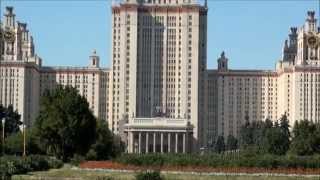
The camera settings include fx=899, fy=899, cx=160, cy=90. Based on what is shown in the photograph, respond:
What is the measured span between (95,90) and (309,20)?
149 feet

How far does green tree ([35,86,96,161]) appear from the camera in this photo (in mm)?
76438

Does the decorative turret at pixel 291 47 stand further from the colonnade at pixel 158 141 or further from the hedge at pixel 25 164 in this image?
the hedge at pixel 25 164

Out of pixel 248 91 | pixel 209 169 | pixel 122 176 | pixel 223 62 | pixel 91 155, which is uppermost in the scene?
pixel 223 62

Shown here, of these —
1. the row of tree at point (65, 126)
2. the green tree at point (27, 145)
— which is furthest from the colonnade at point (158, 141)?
the row of tree at point (65, 126)

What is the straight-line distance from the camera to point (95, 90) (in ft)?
591

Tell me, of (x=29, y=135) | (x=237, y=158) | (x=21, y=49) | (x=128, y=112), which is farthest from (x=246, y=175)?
(x=21, y=49)

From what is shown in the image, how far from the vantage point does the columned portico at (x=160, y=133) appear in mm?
164375

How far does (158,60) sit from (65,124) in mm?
101927

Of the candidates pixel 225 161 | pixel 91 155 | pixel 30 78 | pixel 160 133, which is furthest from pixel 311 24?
pixel 225 161

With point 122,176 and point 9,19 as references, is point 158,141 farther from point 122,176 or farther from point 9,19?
point 122,176

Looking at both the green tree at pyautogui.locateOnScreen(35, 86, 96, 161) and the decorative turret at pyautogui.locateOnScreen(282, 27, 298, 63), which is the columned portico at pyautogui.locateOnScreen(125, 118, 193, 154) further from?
the green tree at pyautogui.locateOnScreen(35, 86, 96, 161)

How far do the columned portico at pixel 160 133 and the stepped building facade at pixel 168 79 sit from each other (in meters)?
0.39

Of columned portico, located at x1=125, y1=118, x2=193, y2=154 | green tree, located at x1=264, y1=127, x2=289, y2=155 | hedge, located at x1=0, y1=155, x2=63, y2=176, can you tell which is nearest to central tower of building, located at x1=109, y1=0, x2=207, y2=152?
columned portico, located at x1=125, y1=118, x2=193, y2=154

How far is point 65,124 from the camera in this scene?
76750 millimetres
